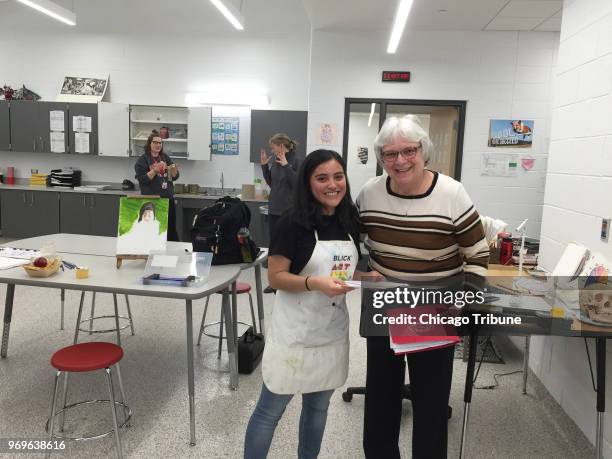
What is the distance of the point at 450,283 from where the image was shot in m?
1.74

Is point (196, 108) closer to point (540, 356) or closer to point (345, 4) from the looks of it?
point (345, 4)

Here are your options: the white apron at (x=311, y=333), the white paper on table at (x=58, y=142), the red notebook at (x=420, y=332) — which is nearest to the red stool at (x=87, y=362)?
the white apron at (x=311, y=333)

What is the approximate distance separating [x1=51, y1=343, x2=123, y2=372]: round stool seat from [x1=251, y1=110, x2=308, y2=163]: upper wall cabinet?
451cm

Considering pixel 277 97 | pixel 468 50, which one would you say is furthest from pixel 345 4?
pixel 277 97

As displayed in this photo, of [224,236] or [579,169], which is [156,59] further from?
[579,169]

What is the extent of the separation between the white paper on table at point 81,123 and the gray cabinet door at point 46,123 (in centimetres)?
12

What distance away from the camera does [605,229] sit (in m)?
2.32

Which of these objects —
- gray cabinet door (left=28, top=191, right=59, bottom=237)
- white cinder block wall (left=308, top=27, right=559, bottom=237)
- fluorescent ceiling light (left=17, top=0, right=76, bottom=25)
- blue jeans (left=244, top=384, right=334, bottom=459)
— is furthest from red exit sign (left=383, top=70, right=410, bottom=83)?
gray cabinet door (left=28, top=191, right=59, bottom=237)

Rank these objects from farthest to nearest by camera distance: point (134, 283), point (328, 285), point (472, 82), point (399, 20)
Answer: point (472, 82) → point (399, 20) → point (134, 283) → point (328, 285)

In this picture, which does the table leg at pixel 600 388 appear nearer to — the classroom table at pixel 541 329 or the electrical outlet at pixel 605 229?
the classroom table at pixel 541 329

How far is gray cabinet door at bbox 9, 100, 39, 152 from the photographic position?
696cm

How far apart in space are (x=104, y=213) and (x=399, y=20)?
484 cm

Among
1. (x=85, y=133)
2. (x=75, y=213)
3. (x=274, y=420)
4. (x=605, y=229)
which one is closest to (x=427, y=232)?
(x=274, y=420)

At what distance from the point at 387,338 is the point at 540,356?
1792mm
